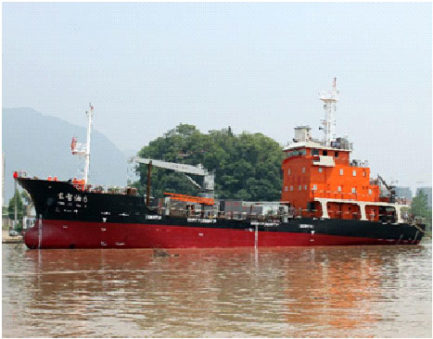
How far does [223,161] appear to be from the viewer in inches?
3312

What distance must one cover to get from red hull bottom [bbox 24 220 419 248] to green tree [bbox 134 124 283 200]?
38.6m

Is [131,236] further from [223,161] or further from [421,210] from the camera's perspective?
[421,210]

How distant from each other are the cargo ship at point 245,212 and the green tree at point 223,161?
106ft

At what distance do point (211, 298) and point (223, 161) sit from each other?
216 ft

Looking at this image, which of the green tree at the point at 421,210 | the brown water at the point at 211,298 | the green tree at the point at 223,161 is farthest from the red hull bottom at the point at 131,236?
the green tree at the point at 421,210

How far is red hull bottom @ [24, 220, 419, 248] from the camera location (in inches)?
1487

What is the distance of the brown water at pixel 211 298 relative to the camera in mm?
14013

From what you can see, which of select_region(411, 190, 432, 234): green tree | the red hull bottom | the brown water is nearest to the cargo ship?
the red hull bottom

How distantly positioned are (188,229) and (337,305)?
23.8 meters

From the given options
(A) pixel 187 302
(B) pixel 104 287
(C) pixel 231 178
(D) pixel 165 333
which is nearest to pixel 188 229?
(B) pixel 104 287

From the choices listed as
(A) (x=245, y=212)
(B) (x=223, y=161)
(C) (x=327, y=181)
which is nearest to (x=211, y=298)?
(A) (x=245, y=212)

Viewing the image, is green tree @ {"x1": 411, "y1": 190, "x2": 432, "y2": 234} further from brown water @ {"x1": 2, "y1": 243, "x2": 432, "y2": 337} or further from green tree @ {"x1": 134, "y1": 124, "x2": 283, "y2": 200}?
brown water @ {"x1": 2, "y1": 243, "x2": 432, "y2": 337}

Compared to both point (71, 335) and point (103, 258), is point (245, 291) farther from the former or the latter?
point (103, 258)

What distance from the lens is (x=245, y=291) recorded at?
20172 mm
